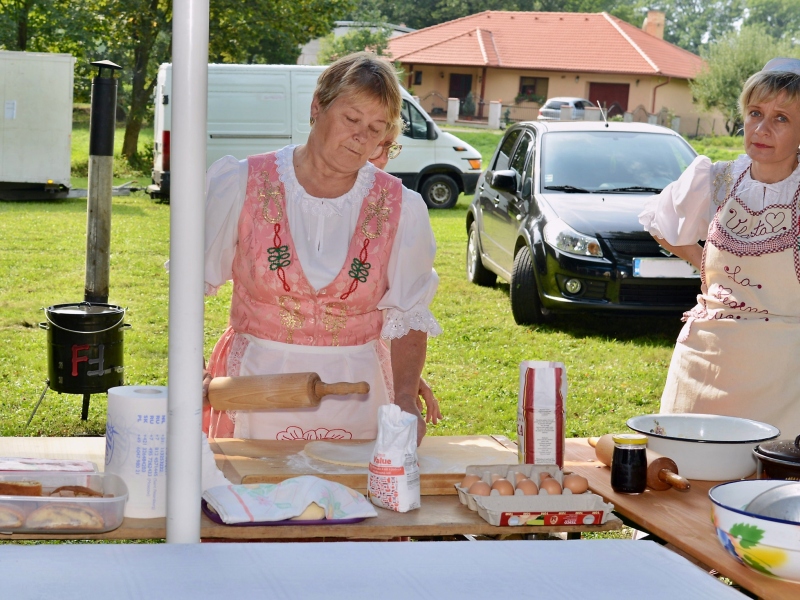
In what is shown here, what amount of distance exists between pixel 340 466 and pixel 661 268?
240 inches

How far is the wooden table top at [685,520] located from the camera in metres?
1.73

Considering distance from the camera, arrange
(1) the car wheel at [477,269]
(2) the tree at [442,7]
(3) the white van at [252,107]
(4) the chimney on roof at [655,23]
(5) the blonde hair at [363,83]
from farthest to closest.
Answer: (2) the tree at [442,7] → (4) the chimney on roof at [655,23] → (3) the white van at [252,107] → (1) the car wheel at [477,269] → (5) the blonde hair at [363,83]

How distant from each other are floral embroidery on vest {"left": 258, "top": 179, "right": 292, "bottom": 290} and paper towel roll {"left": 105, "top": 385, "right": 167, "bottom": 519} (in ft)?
2.76

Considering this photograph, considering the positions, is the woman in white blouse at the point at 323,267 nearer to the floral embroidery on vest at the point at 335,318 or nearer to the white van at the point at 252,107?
the floral embroidery on vest at the point at 335,318

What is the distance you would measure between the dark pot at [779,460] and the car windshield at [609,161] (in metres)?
6.56

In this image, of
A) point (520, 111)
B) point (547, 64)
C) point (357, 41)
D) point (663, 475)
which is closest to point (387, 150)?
point (663, 475)

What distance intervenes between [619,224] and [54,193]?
10.9 metres

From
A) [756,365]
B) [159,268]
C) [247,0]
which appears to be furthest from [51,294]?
[247,0]

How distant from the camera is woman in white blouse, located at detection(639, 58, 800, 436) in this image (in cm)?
314

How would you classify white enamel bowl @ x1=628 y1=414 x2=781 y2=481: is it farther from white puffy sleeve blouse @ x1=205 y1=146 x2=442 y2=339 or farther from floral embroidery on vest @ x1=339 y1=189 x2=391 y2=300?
floral embroidery on vest @ x1=339 y1=189 x2=391 y2=300

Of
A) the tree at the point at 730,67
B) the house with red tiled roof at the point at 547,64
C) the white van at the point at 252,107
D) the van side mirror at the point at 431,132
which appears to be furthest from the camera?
the house with red tiled roof at the point at 547,64

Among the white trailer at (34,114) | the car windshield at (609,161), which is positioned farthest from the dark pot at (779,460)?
the white trailer at (34,114)

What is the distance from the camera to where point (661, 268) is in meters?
7.95

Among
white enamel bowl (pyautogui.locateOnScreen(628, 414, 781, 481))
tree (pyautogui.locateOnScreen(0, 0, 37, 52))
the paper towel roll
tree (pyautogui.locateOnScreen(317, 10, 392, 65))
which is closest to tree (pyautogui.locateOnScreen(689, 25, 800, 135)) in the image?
tree (pyautogui.locateOnScreen(317, 10, 392, 65))
